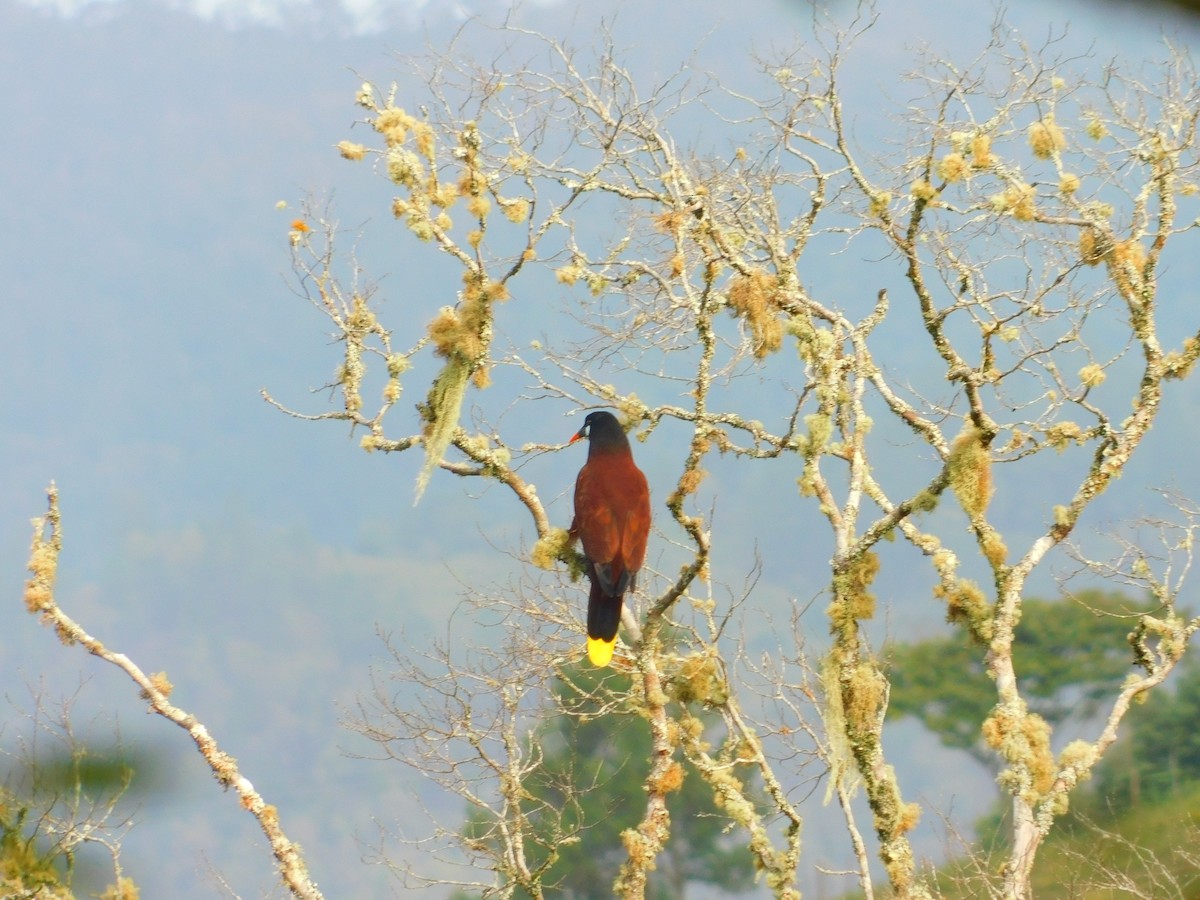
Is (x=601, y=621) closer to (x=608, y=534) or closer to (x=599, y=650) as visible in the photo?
(x=599, y=650)

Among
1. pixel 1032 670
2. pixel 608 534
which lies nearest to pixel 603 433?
pixel 608 534

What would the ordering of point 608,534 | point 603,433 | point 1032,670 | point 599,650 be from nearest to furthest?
1. point 608,534
2. point 599,650
3. point 603,433
4. point 1032,670

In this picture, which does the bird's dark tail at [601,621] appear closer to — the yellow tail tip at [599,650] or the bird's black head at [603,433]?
the yellow tail tip at [599,650]

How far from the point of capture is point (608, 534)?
238 inches

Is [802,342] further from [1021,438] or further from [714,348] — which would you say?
[1021,438]

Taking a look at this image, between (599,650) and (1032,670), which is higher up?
(1032,670)

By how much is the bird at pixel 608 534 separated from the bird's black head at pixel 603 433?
0.19 metres

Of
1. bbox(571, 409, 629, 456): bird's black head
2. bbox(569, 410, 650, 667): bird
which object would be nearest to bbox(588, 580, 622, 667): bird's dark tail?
bbox(569, 410, 650, 667): bird

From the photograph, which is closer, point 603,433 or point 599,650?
point 599,650

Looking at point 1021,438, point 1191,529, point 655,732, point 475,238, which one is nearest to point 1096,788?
point 1191,529

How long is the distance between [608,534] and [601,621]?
1.56ft

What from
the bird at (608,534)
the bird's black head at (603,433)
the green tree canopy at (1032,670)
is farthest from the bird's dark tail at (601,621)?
the green tree canopy at (1032,670)

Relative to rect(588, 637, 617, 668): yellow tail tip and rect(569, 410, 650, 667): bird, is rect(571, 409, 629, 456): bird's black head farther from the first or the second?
rect(588, 637, 617, 668): yellow tail tip

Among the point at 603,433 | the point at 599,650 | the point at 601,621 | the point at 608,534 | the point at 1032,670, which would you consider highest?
the point at 1032,670
